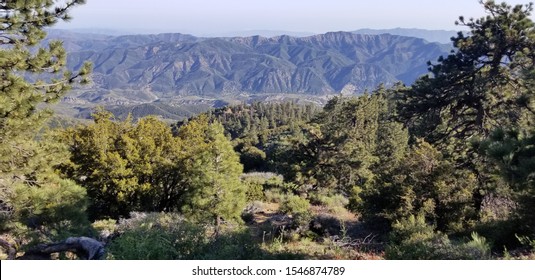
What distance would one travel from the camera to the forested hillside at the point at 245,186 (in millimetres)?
7914

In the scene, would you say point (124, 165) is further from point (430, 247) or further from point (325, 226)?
point (430, 247)

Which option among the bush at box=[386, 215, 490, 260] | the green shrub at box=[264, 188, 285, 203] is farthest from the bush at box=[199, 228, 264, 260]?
the green shrub at box=[264, 188, 285, 203]

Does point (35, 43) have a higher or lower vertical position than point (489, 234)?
higher

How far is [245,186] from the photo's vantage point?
1602 centimetres

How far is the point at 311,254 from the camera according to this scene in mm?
8406

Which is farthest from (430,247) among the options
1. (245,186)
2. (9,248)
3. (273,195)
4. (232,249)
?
(273,195)

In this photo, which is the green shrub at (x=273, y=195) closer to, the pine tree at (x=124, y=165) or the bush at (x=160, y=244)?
the pine tree at (x=124, y=165)

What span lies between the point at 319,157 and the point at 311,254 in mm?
16076

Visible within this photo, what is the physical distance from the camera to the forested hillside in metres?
7.91

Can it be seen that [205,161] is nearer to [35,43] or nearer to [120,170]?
[120,170]

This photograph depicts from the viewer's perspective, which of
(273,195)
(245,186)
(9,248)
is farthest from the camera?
→ (273,195)

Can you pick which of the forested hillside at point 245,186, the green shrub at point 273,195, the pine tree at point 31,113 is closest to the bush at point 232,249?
the forested hillside at point 245,186

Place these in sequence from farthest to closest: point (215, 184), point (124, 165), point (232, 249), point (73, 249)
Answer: point (124, 165) → point (215, 184) → point (73, 249) → point (232, 249)
